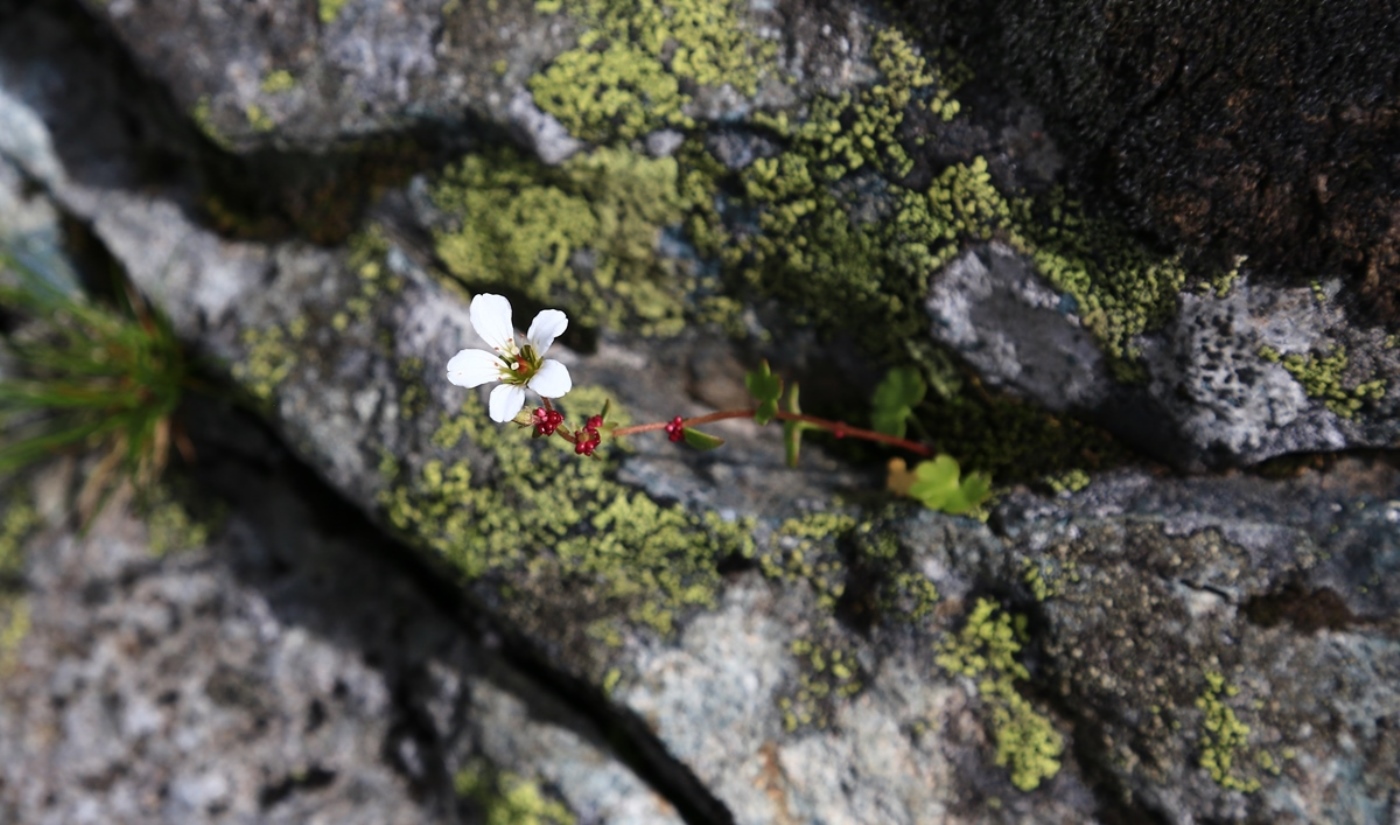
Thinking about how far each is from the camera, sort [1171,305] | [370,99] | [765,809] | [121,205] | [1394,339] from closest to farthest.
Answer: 1. [1394,339]
2. [1171,305]
3. [765,809]
4. [370,99]
5. [121,205]

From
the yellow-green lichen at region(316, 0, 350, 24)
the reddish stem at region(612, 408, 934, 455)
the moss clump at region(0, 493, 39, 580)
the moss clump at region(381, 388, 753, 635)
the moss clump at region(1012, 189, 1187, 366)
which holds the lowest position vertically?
the moss clump at region(0, 493, 39, 580)

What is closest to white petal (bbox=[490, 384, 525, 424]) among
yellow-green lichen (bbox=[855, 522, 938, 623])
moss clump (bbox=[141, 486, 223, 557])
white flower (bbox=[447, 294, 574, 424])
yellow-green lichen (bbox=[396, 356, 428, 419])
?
white flower (bbox=[447, 294, 574, 424])

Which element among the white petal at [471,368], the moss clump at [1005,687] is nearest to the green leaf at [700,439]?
the white petal at [471,368]

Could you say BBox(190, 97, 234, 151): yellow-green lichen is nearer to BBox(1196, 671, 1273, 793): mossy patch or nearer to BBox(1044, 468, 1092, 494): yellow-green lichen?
BBox(1044, 468, 1092, 494): yellow-green lichen

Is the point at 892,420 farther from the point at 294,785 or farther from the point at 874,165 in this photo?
the point at 294,785

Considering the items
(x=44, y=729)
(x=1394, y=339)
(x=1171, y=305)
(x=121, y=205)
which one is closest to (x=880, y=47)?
(x=1171, y=305)

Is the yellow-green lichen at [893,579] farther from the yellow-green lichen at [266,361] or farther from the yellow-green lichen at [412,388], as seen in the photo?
the yellow-green lichen at [266,361]

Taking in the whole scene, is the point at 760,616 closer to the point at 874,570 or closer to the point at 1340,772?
the point at 874,570

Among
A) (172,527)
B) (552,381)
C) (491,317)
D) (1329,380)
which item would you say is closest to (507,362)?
(491,317)
